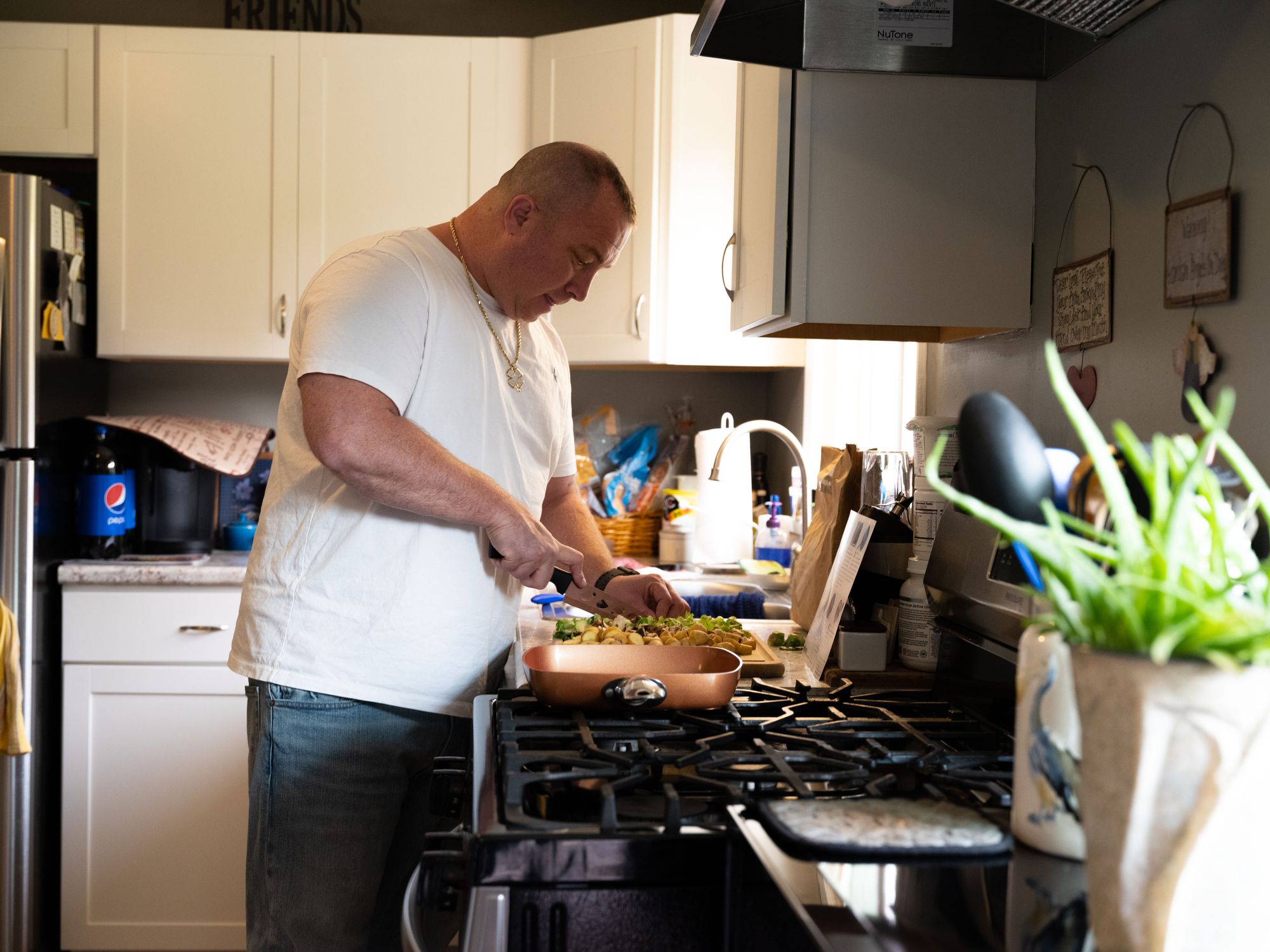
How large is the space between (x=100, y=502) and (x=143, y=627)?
326mm

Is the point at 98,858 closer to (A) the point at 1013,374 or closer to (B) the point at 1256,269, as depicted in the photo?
(A) the point at 1013,374

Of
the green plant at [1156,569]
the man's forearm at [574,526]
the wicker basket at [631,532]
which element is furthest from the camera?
the wicker basket at [631,532]

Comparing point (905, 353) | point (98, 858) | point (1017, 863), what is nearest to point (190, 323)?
point (98, 858)

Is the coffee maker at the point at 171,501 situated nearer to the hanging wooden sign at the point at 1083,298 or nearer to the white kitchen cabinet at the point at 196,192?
the white kitchen cabinet at the point at 196,192

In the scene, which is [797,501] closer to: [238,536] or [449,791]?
[238,536]

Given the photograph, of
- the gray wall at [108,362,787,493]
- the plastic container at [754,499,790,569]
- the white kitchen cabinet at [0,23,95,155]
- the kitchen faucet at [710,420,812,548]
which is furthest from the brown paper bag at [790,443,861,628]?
the white kitchen cabinet at [0,23,95,155]

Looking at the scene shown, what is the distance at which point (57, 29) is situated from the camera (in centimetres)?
287

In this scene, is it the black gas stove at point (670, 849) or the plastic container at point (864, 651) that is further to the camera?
the plastic container at point (864, 651)

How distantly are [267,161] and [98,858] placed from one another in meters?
1.72

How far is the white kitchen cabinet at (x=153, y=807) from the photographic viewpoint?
258 centimetres

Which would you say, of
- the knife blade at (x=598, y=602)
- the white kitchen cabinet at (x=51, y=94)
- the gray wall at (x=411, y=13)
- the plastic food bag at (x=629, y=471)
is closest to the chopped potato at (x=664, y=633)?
the knife blade at (x=598, y=602)

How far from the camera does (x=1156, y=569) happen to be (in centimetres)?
57

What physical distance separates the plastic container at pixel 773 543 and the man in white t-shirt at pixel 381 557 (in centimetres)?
123

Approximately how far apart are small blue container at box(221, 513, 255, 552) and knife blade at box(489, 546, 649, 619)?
137 cm
